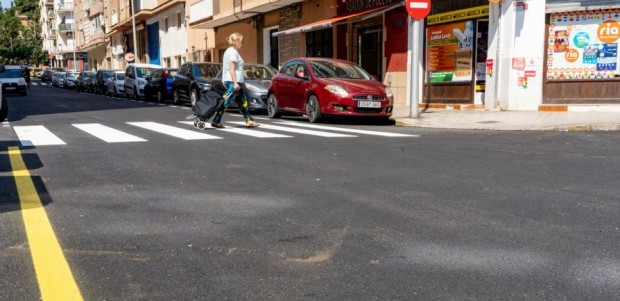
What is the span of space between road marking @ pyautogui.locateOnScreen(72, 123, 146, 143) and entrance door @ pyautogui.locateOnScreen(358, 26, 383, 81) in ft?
37.2

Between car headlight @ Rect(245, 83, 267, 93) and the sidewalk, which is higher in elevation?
car headlight @ Rect(245, 83, 267, 93)

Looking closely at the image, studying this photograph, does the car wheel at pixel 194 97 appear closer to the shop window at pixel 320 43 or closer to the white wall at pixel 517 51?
the shop window at pixel 320 43

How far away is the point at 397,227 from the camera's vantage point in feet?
12.8

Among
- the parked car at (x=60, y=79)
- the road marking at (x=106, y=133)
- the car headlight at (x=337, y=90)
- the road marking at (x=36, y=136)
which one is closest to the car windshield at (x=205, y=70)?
the road marking at (x=106, y=133)

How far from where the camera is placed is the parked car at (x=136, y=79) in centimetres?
2569

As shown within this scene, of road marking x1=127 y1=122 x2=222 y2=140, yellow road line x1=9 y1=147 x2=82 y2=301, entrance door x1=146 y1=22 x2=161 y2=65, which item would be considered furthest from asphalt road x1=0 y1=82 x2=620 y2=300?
entrance door x1=146 y1=22 x2=161 y2=65

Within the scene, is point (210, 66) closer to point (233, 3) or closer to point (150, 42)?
point (233, 3)

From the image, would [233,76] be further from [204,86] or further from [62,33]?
[62,33]

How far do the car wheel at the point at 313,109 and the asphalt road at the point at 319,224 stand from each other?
4.99m

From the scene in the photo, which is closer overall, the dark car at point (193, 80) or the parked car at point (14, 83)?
the dark car at point (193, 80)

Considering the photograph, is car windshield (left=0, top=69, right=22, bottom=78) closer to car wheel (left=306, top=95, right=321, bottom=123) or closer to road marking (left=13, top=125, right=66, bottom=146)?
road marking (left=13, top=125, right=66, bottom=146)

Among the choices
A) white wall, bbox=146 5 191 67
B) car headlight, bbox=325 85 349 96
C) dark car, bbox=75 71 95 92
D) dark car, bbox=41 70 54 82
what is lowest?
car headlight, bbox=325 85 349 96

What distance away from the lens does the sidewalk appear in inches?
436

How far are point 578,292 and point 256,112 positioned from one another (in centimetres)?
1476
